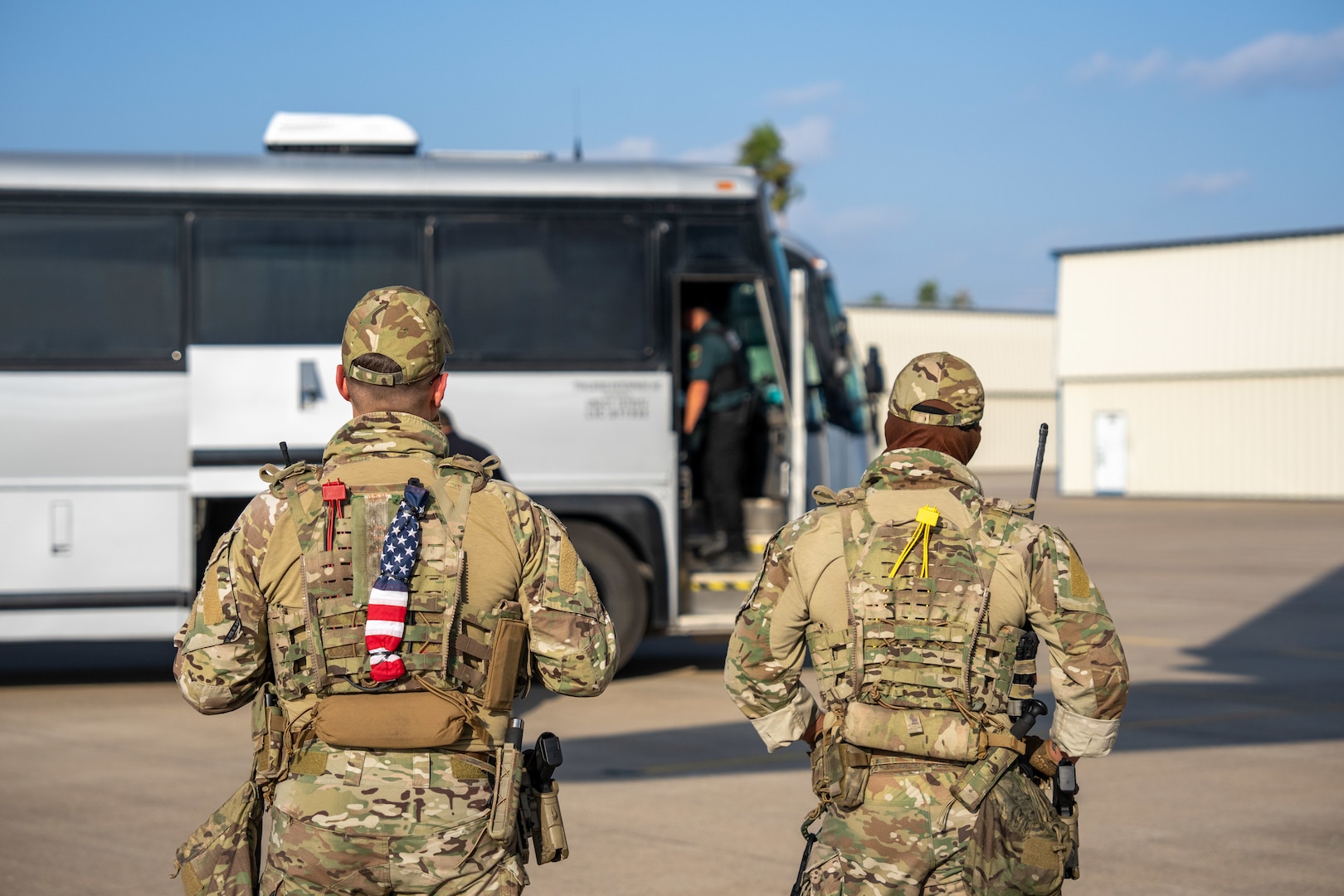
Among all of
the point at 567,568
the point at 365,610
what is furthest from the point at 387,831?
the point at 567,568

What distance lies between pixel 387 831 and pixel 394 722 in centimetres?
21

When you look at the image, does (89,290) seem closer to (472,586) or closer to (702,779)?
(702,779)

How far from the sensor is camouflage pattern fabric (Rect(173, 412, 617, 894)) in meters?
3.06

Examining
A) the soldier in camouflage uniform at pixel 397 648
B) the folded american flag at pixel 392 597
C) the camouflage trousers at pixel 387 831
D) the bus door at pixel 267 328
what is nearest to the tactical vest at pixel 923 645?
the soldier in camouflage uniform at pixel 397 648

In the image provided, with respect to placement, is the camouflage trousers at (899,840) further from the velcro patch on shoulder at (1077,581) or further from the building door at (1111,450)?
the building door at (1111,450)

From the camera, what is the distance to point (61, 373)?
10336 mm

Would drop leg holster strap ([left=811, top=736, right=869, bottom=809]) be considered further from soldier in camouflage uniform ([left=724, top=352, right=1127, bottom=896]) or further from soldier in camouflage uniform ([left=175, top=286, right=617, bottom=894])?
soldier in camouflage uniform ([left=175, top=286, right=617, bottom=894])

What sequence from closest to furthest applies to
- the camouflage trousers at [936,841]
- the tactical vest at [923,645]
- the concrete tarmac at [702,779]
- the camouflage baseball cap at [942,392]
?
the camouflage trousers at [936,841] → the tactical vest at [923,645] → the camouflage baseball cap at [942,392] → the concrete tarmac at [702,779]

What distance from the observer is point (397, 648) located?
10.0 ft

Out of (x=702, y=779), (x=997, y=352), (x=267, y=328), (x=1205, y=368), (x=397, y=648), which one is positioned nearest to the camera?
(x=397, y=648)

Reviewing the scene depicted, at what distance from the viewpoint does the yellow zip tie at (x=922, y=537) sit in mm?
3508

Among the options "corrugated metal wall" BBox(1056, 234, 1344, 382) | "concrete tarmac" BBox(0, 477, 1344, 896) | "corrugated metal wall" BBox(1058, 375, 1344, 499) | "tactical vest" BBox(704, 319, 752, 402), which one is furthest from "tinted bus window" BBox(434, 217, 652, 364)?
"corrugated metal wall" BBox(1058, 375, 1344, 499)

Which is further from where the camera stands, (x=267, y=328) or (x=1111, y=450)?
(x=1111, y=450)

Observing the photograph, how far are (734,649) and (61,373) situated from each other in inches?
312
